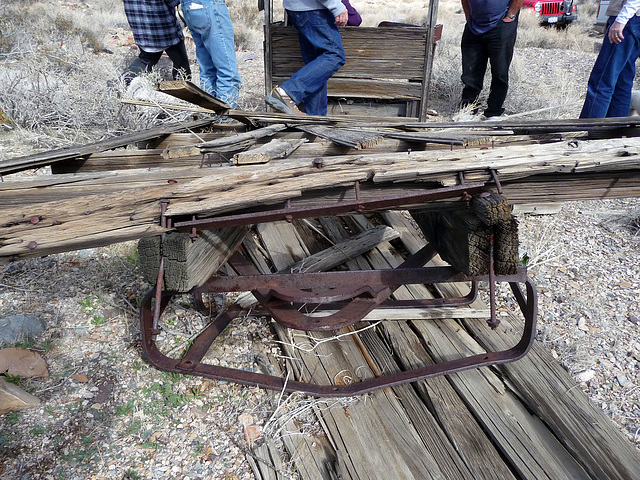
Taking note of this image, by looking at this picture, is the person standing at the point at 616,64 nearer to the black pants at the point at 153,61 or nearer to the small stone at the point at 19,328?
the black pants at the point at 153,61

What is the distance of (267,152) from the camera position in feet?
6.91

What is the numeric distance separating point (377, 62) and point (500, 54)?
1.48 meters

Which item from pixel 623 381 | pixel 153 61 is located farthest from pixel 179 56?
pixel 623 381

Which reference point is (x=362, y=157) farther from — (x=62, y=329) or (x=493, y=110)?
(x=493, y=110)

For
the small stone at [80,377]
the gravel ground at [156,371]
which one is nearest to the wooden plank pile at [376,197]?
the gravel ground at [156,371]

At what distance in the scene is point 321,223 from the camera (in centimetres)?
370

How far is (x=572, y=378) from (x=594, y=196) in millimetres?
954


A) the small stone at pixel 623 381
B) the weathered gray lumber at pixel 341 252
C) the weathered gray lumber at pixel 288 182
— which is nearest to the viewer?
the weathered gray lumber at pixel 288 182

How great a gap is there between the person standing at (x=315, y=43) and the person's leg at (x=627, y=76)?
105 inches

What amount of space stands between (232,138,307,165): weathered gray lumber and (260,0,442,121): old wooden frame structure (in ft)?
10.2

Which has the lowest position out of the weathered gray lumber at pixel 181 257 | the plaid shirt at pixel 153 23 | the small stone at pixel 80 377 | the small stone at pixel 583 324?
the small stone at pixel 583 324

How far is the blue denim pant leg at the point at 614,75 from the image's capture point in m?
4.36

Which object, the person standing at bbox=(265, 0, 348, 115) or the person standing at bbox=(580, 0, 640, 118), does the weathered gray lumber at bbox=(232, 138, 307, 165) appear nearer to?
the person standing at bbox=(265, 0, 348, 115)

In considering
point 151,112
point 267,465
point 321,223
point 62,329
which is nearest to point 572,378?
point 267,465
